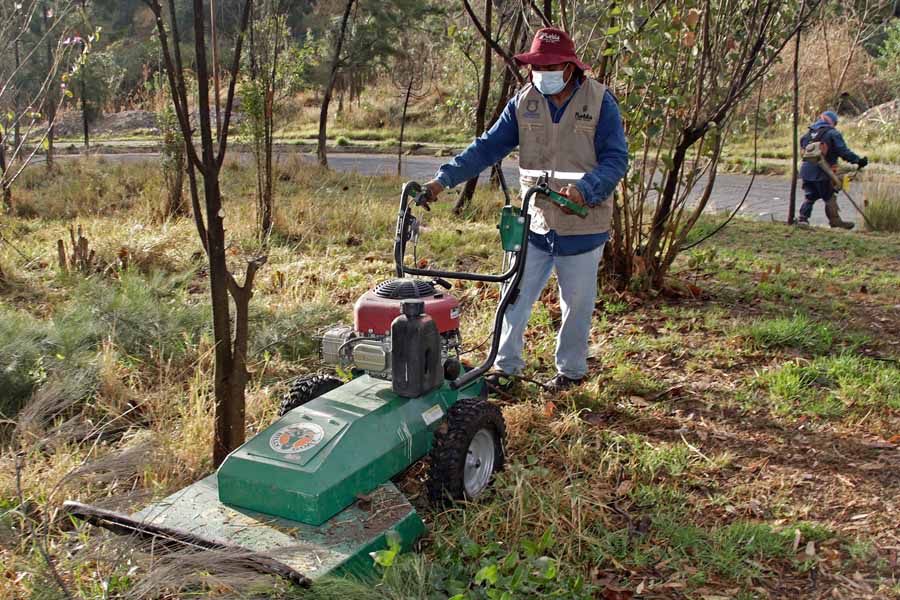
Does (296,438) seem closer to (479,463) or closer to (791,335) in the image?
(479,463)

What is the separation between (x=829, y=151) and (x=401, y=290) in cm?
896

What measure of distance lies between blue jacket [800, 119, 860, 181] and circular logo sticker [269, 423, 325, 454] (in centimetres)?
898

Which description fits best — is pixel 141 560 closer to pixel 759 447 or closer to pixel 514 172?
pixel 759 447

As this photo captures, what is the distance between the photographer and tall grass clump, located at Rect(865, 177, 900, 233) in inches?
349

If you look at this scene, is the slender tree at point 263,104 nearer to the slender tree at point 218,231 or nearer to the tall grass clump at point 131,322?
the tall grass clump at point 131,322

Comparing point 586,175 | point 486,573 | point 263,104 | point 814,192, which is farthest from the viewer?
point 814,192

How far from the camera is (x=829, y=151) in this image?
34.7 feet

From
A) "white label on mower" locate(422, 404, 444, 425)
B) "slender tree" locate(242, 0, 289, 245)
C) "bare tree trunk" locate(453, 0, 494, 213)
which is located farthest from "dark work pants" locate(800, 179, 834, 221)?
"white label on mower" locate(422, 404, 444, 425)

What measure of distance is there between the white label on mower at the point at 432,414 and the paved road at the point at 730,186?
23.1ft

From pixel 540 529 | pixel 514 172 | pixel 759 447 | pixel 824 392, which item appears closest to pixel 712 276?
pixel 824 392

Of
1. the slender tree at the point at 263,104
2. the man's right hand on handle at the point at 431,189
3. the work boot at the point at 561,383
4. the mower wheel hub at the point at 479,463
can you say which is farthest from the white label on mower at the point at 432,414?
the slender tree at the point at 263,104

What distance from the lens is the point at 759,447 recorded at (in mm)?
3736

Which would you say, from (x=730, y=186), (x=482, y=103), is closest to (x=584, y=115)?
(x=482, y=103)

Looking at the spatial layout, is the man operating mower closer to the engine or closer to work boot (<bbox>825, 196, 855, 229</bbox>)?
the engine
